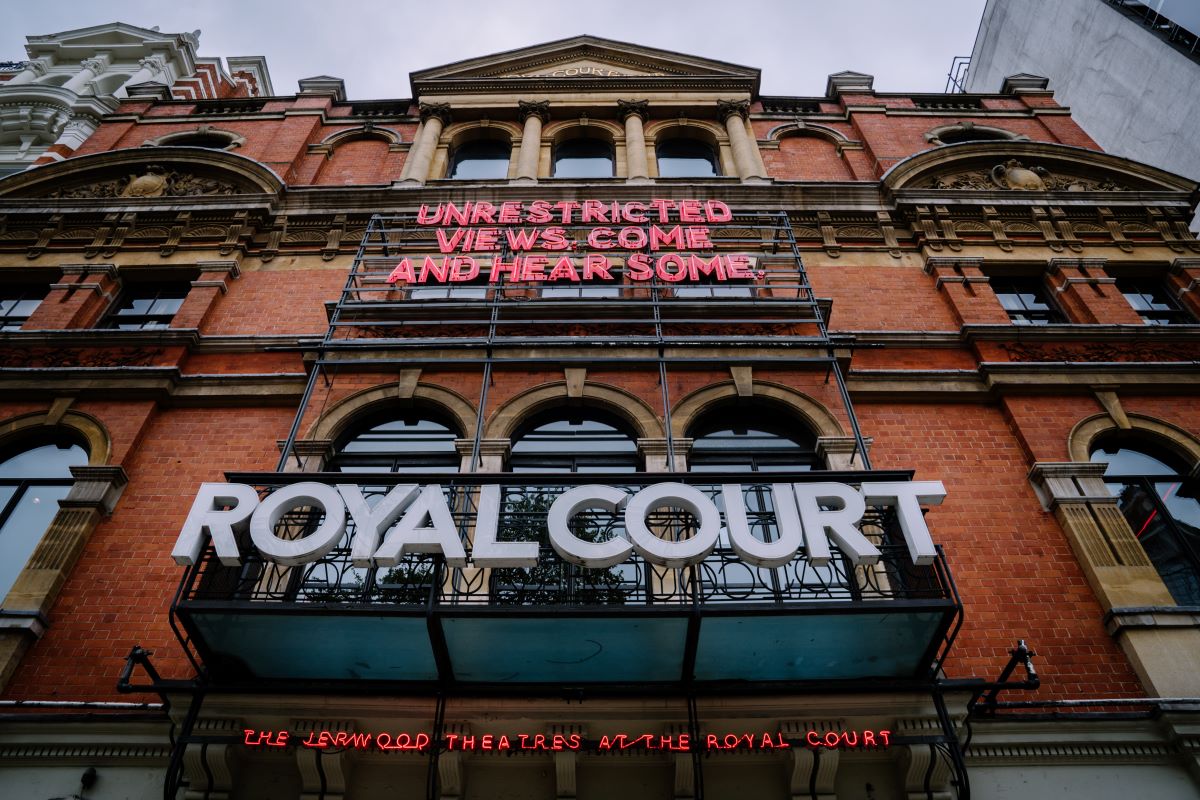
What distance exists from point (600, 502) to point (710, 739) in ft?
7.99

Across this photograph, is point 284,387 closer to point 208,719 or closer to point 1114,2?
point 208,719

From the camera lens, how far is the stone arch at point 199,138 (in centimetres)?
1786

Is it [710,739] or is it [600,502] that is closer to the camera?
[710,739]

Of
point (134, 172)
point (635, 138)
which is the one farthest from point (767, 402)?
point (134, 172)

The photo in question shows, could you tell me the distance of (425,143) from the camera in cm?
1714

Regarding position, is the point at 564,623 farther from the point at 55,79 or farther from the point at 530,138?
the point at 55,79

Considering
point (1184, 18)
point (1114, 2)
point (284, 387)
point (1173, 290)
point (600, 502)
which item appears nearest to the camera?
point (600, 502)

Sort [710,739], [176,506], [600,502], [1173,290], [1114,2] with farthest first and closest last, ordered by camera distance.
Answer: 1. [1114,2]
2. [1173,290]
3. [176,506]
4. [600,502]
5. [710,739]

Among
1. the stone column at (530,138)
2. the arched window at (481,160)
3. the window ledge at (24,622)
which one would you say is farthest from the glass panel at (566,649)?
the arched window at (481,160)

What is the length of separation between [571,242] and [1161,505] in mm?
9700

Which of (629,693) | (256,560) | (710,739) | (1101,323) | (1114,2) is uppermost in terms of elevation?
(1114,2)

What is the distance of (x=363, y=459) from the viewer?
11.0 meters

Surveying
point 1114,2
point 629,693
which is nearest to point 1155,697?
point 629,693

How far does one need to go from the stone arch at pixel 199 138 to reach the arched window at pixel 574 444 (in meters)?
11.6
